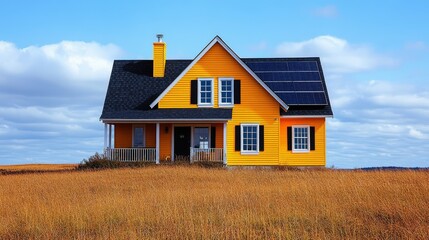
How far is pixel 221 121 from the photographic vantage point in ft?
101

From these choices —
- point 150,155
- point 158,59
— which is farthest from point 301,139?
point 158,59

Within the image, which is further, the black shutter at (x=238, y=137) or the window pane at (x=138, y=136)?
the window pane at (x=138, y=136)

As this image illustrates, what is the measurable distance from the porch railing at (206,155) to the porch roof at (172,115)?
208cm

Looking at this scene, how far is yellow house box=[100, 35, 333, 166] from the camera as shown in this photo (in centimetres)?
3184

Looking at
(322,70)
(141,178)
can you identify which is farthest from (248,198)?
(322,70)

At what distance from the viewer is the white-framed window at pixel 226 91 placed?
32.3m

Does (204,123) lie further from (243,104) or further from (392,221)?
(392,221)

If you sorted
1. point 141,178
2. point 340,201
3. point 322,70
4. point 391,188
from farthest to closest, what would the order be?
point 322,70 < point 141,178 < point 391,188 < point 340,201

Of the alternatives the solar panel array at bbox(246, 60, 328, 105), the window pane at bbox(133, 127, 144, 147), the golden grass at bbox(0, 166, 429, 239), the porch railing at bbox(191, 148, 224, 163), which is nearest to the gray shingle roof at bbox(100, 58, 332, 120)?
the solar panel array at bbox(246, 60, 328, 105)

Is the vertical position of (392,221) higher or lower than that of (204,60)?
lower

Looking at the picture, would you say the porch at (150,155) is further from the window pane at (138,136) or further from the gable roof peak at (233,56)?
the gable roof peak at (233,56)

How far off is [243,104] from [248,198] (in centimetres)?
1699

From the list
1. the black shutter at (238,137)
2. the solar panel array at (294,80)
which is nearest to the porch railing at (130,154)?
the black shutter at (238,137)

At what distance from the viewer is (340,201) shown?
14703mm
